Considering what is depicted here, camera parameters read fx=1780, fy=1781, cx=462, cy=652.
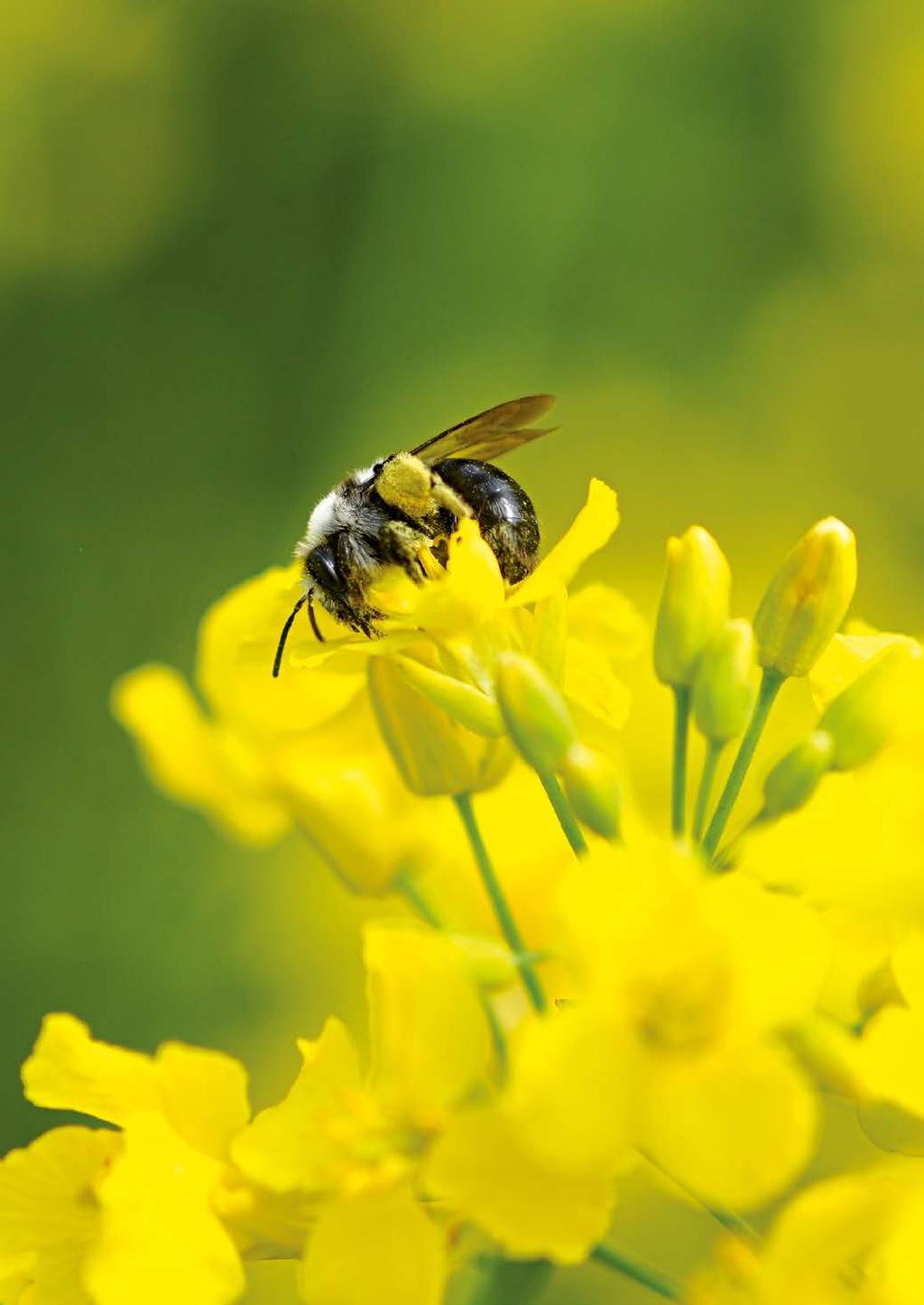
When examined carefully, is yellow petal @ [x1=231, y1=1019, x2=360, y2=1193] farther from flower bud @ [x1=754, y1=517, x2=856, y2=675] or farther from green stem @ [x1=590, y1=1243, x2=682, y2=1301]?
flower bud @ [x1=754, y1=517, x2=856, y2=675]

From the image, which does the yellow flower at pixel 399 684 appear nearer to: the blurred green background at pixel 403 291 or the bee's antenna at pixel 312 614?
the bee's antenna at pixel 312 614

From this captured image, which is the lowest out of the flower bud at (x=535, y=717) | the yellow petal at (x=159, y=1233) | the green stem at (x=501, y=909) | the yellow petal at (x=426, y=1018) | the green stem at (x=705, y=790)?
the yellow petal at (x=159, y=1233)

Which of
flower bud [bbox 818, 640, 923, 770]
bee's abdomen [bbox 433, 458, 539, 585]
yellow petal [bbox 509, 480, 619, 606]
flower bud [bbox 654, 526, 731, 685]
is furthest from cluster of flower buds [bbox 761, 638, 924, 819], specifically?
bee's abdomen [bbox 433, 458, 539, 585]

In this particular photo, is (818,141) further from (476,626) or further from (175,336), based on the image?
(476,626)

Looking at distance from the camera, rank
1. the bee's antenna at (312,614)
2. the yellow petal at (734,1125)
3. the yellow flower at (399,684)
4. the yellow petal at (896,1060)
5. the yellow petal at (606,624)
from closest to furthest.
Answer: the yellow petal at (734,1125) → the yellow petal at (896,1060) → the yellow flower at (399,684) → the yellow petal at (606,624) → the bee's antenna at (312,614)

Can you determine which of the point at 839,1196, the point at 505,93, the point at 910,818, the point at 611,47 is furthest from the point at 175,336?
the point at 839,1196

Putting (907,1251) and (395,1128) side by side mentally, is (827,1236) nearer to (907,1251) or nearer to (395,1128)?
(907,1251)

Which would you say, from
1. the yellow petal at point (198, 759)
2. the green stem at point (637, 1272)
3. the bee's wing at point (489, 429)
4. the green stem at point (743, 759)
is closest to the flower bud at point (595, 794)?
the green stem at point (743, 759)
